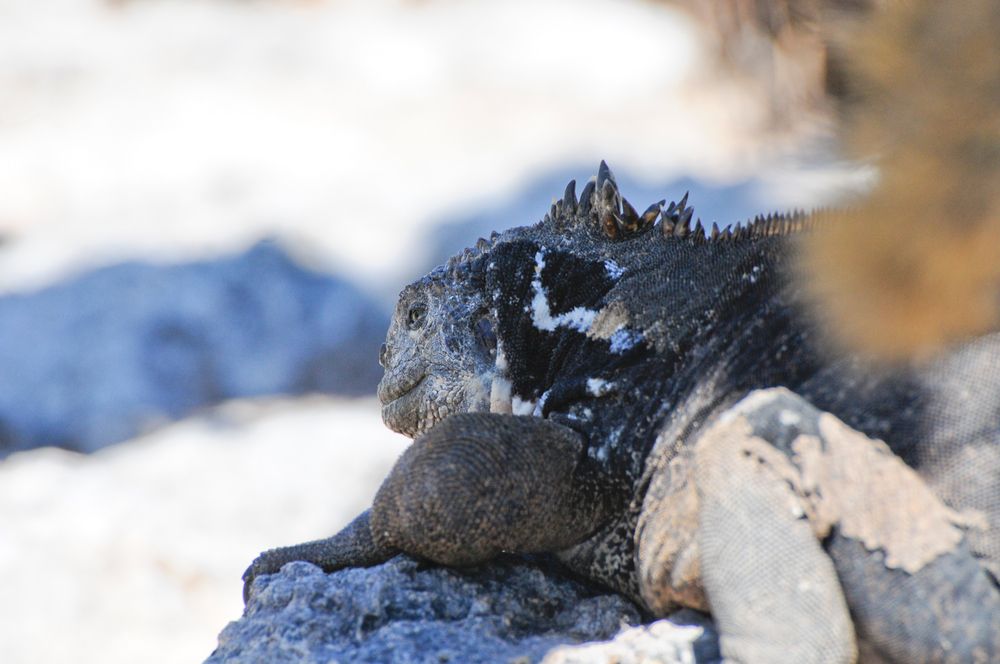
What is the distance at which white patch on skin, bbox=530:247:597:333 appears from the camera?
2.98m

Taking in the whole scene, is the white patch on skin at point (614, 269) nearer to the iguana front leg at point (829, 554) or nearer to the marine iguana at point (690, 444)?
the marine iguana at point (690, 444)

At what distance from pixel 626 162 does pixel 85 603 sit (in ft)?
20.4

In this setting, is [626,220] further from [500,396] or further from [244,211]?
[244,211]

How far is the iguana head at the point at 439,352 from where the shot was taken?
10.8ft

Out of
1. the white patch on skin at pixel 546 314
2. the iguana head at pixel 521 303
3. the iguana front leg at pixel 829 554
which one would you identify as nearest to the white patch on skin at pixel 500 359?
the iguana head at pixel 521 303

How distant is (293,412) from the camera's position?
9.10 metres

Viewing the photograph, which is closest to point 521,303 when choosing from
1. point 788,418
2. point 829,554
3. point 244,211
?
point 788,418

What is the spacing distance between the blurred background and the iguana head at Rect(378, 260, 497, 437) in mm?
3582

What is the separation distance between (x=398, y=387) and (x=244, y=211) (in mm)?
7430

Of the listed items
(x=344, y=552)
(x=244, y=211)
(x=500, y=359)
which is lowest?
(x=344, y=552)

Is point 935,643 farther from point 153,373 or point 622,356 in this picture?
point 153,373

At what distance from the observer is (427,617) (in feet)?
8.66

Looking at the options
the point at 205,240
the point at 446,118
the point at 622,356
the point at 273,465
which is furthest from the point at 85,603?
the point at 446,118

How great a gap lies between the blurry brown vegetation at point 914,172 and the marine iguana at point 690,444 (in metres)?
0.11
